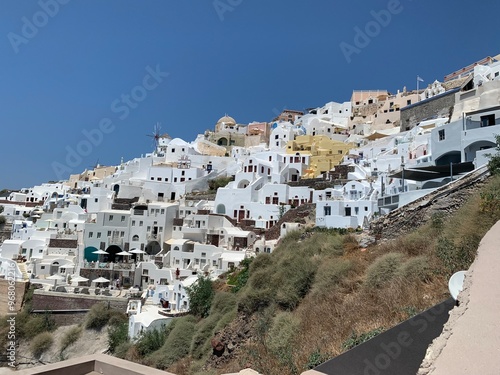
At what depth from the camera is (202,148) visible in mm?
49562

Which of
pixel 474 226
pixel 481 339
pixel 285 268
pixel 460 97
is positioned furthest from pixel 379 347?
pixel 460 97

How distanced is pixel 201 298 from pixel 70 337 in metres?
9.53

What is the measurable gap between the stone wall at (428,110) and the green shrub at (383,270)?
1119 inches

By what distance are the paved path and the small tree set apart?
1422cm

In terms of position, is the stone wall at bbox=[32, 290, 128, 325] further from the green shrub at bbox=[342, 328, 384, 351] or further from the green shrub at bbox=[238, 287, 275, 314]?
the green shrub at bbox=[342, 328, 384, 351]

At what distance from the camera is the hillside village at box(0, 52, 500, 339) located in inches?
696

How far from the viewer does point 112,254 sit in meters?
30.4

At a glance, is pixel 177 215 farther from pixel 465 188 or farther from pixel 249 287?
→ pixel 465 188

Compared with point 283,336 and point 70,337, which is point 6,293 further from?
point 283,336

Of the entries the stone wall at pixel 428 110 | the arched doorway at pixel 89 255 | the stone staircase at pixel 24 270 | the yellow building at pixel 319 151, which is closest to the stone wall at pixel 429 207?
the arched doorway at pixel 89 255

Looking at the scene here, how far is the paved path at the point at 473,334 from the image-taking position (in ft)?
6.22

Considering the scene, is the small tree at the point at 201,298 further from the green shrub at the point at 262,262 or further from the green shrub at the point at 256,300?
the green shrub at the point at 256,300

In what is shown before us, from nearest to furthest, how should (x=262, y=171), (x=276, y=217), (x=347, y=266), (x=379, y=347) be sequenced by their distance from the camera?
1. (x=379, y=347)
2. (x=347, y=266)
3. (x=276, y=217)
4. (x=262, y=171)

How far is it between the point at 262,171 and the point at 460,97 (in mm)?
17144
